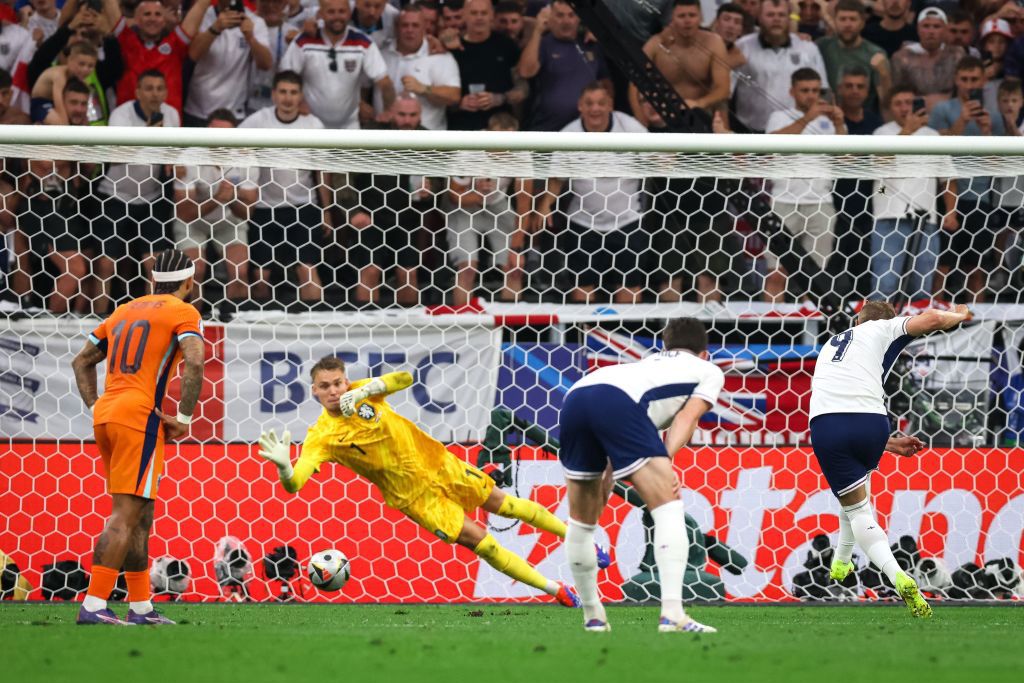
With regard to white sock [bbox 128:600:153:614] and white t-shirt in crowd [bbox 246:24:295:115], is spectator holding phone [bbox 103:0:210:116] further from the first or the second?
white sock [bbox 128:600:153:614]

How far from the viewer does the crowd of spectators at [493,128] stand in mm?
9289

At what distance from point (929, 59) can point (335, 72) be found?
5.18 metres

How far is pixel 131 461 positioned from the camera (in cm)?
635

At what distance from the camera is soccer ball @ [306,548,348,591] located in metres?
Result: 7.57

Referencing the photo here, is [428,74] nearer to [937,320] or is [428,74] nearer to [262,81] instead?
[262,81]

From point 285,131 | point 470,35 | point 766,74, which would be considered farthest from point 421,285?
point 766,74

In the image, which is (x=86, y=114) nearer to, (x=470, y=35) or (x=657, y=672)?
(x=470, y=35)

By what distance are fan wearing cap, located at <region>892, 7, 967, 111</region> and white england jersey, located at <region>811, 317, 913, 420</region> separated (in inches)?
187

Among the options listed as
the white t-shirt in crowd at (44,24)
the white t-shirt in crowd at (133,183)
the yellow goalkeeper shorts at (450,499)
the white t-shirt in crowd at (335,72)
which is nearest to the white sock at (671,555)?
the yellow goalkeeper shorts at (450,499)

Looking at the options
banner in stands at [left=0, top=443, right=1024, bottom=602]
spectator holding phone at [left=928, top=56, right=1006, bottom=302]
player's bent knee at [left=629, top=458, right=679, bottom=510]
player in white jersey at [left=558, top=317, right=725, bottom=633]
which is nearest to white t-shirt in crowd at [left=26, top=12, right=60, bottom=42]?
banner in stands at [left=0, top=443, right=1024, bottom=602]

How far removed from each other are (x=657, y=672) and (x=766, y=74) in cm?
787

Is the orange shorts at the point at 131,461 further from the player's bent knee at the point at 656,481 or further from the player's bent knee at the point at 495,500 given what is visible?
the player's bent knee at the point at 656,481

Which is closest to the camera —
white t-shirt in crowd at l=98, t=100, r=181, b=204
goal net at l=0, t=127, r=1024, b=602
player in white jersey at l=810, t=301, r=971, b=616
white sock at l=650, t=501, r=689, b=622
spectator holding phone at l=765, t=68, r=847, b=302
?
white sock at l=650, t=501, r=689, b=622

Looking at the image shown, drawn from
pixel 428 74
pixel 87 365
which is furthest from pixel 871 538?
pixel 428 74
